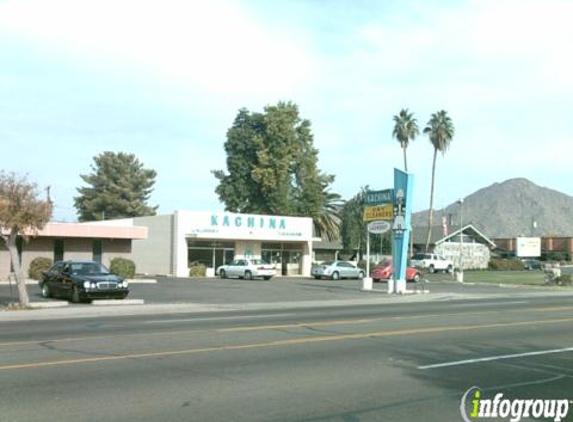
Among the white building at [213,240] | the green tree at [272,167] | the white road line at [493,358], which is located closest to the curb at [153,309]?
the white road line at [493,358]

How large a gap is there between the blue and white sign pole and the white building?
19372 mm

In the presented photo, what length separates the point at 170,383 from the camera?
9.09 m

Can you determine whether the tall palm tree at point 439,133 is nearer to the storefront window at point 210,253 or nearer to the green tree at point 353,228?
the green tree at point 353,228

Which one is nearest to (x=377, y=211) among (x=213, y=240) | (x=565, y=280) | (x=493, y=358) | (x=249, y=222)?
Answer: (x=565, y=280)

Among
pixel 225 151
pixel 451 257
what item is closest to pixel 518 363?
pixel 225 151

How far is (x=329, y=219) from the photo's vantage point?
75938 millimetres

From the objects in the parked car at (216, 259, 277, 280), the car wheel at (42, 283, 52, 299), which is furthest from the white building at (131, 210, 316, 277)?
the car wheel at (42, 283, 52, 299)

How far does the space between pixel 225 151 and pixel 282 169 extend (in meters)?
7.53

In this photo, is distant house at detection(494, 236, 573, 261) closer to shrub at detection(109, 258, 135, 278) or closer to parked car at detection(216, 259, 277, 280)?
parked car at detection(216, 259, 277, 280)

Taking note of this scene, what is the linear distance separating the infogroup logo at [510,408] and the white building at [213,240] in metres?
42.3

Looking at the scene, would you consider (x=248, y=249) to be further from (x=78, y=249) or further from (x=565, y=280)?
(x=565, y=280)

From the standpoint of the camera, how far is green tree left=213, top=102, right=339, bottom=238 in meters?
67.9

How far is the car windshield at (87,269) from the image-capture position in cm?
2564

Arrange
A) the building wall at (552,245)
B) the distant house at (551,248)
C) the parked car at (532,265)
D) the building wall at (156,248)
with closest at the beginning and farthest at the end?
1. the building wall at (156,248)
2. the parked car at (532,265)
3. the distant house at (551,248)
4. the building wall at (552,245)
